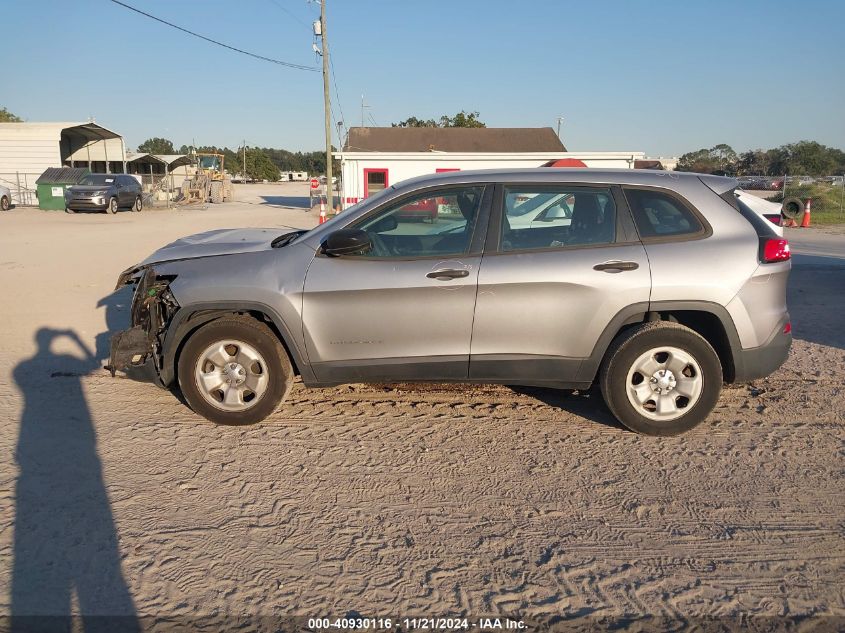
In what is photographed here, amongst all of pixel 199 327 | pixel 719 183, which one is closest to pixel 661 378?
pixel 719 183

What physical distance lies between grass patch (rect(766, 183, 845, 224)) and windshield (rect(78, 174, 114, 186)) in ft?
101

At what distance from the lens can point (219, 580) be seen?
3.07 meters

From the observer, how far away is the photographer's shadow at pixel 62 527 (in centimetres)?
288

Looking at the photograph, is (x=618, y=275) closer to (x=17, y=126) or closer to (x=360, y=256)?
(x=360, y=256)

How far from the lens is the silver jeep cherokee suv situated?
4.54 m

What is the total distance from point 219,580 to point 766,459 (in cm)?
340

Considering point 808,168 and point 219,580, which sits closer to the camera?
point 219,580

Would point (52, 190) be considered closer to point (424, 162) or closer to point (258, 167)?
point (424, 162)

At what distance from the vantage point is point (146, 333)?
502 centimetres

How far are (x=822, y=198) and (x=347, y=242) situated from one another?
3629cm

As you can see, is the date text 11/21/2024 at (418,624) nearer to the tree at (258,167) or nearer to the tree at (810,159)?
the tree at (810,159)

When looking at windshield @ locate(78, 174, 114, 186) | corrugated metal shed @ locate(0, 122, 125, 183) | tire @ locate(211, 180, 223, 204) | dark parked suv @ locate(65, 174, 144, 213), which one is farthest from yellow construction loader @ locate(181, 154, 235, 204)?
windshield @ locate(78, 174, 114, 186)

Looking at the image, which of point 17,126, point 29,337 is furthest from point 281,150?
point 29,337

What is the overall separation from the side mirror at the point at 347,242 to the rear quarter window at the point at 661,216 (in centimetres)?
186
